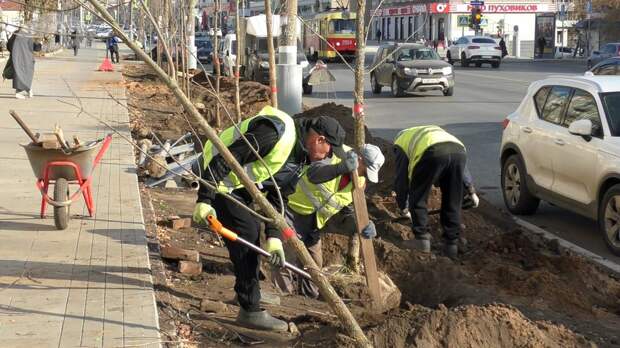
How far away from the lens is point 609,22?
55.8 meters

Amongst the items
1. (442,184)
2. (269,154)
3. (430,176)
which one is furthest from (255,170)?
(442,184)

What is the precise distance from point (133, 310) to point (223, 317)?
24.3 inches

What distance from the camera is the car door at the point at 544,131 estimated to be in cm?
929

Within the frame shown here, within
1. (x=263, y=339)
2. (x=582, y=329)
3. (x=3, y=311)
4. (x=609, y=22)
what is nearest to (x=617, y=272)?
(x=582, y=329)

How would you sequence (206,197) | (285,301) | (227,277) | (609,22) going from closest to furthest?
(206,197)
(285,301)
(227,277)
(609,22)

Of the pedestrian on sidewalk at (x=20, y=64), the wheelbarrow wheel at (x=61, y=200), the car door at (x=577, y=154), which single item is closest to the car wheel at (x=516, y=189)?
the car door at (x=577, y=154)

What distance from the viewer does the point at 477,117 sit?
2000cm

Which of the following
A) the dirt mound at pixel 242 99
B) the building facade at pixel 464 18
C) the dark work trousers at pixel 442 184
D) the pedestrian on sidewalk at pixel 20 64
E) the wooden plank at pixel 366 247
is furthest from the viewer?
the building facade at pixel 464 18

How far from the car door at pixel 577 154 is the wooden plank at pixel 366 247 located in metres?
3.19

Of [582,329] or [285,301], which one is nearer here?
[582,329]

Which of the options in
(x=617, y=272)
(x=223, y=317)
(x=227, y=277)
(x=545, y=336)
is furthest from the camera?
(x=617, y=272)

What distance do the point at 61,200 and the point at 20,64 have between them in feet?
45.4

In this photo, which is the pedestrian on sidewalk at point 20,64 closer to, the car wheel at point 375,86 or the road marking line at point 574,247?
the car wheel at point 375,86

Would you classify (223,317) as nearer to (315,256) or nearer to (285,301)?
(285,301)
